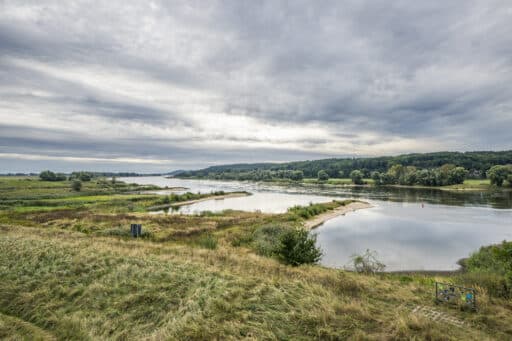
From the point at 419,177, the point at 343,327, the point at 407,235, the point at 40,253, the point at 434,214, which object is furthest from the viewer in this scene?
the point at 419,177

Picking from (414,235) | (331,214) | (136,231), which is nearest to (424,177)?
(331,214)

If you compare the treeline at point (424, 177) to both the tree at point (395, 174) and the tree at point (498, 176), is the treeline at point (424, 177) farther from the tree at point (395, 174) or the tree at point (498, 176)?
the tree at point (498, 176)

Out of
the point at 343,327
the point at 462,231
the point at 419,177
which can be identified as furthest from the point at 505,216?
the point at 419,177

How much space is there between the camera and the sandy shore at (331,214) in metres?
35.6

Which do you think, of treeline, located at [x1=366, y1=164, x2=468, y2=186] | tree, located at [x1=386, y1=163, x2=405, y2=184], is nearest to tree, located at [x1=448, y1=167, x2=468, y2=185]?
treeline, located at [x1=366, y1=164, x2=468, y2=186]

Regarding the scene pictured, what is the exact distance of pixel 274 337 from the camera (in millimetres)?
6016

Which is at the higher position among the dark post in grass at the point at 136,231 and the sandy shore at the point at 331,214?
the dark post in grass at the point at 136,231

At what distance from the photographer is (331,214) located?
43375 mm

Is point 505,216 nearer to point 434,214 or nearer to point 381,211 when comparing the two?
point 434,214

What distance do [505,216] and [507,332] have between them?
4589 cm

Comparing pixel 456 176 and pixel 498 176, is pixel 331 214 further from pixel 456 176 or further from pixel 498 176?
pixel 456 176

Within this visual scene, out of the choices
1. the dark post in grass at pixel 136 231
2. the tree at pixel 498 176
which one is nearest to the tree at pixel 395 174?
the tree at pixel 498 176

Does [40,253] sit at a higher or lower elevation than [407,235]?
higher

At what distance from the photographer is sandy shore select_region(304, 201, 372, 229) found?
3560 centimetres
